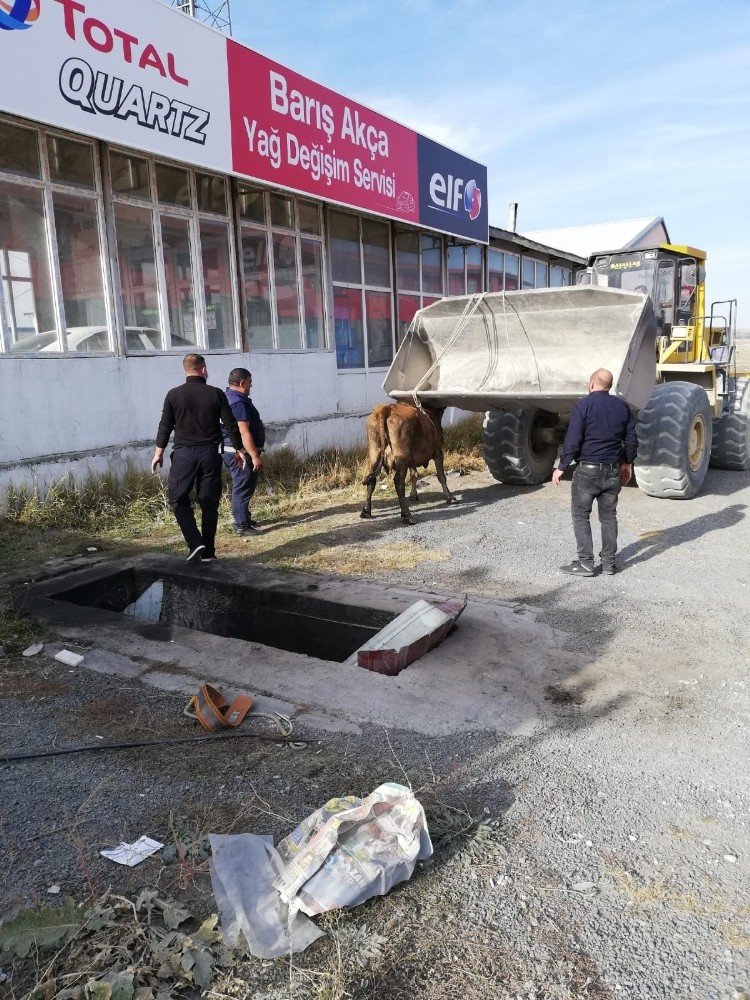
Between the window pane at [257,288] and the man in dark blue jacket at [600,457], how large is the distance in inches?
250

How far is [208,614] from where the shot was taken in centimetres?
629

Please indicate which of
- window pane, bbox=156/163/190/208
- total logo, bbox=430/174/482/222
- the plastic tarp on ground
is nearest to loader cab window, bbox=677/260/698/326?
total logo, bbox=430/174/482/222

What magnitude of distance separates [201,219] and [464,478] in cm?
532

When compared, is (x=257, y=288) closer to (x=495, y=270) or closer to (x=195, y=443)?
(x=195, y=443)

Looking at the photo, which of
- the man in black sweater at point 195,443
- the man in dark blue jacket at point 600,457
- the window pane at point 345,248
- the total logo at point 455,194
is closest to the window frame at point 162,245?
the window pane at point 345,248

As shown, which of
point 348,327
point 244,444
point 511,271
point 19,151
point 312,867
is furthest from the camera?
point 511,271

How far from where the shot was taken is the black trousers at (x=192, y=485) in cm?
663

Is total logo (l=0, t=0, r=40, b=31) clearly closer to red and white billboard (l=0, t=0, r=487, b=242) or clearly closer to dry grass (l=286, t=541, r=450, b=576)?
red and white billboard (l=0, t=0, r=487, b=242)

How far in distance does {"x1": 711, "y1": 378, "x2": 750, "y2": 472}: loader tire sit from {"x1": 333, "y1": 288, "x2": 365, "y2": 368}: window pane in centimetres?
629

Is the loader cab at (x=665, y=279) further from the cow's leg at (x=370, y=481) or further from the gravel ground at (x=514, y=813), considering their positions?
the gravel ground at (x=514, y=813)

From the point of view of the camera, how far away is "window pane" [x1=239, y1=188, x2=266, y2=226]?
36.0 ft

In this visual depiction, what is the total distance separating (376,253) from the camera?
14320mm

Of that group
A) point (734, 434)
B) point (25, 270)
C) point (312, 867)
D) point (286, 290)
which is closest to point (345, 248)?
point (286, 290)

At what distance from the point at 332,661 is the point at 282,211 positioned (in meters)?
8.92
